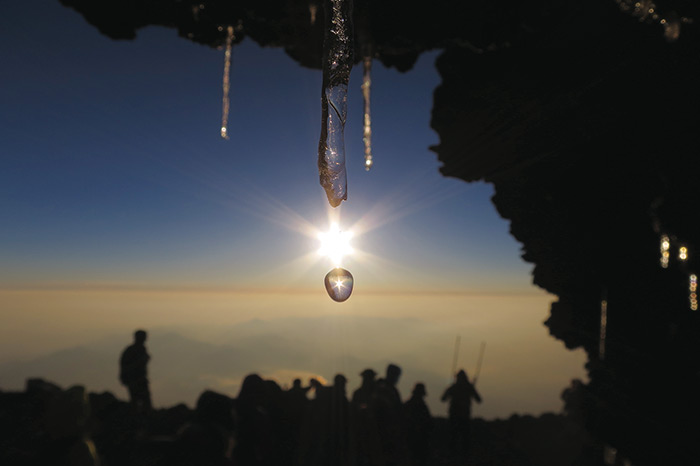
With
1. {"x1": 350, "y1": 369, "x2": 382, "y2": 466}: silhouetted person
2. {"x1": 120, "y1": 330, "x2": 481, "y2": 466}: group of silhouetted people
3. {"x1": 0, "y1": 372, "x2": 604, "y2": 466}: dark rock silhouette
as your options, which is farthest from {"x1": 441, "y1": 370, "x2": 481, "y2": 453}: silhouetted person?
{"x1": 350, "y1": 369, "x2": 382, "y2": 466}: silhouetted person

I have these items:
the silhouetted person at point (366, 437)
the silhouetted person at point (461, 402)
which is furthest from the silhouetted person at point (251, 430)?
the silhouetted person at point (461, 402)

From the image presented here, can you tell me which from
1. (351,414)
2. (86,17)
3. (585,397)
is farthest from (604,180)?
(86,17)

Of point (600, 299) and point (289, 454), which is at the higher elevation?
point (600, 299)

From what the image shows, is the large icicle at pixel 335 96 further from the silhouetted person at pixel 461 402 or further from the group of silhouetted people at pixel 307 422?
the silhouetted person at pixel 461 402

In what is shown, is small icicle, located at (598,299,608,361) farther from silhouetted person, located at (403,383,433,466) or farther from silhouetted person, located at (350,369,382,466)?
silhouetted person, located at (350,369,382,466)

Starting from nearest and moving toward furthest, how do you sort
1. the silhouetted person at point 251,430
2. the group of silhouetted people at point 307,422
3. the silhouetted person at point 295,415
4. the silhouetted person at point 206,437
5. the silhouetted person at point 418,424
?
the silhouetted person at point 206,437 → the group of silhouetted people at point 307,422 → the silhouetted person at point 251,430 → the silhouetted person at point 295,415 → the silhouetted person at point 418,424

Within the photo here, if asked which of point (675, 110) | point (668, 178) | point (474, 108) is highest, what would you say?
point (474, 108)

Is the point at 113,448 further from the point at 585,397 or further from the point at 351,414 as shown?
the point at 585,397
